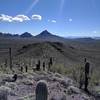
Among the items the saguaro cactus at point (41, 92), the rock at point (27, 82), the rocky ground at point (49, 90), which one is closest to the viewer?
the saguaro cactus at point (41, 92)

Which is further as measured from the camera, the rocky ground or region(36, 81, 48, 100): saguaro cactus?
the rocky ground

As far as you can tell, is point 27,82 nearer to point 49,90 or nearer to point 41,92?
point 49,90

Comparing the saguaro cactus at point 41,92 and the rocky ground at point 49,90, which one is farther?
the rocky ground at point 49,90

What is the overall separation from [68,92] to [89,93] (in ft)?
6.11

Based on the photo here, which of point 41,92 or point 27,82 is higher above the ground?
point 41,92

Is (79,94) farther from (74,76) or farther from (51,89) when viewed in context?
(74,76)

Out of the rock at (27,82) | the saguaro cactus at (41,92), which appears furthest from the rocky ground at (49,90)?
the saguaro cactus at (41,92)

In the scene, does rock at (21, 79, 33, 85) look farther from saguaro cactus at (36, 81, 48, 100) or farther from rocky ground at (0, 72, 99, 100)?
saguaro cactus at (36, 81, 48, 100)

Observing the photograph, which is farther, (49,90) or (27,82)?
(27,82)

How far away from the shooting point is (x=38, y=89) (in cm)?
620

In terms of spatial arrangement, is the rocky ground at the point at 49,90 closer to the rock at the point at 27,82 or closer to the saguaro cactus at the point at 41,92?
the rock at the point at 27,82

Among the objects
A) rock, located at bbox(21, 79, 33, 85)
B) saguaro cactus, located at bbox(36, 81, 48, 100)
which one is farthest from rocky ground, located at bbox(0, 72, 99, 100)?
saguaro cactus, located at bbox(36, 81, 48, 100)

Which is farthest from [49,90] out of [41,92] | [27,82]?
[41,92]

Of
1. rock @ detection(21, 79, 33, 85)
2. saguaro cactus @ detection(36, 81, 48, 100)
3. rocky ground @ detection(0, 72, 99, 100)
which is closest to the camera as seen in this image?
Result: saguaro cactus @ detection(36, 81, 48, 100)
